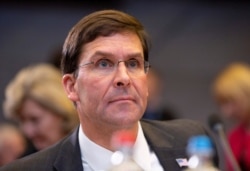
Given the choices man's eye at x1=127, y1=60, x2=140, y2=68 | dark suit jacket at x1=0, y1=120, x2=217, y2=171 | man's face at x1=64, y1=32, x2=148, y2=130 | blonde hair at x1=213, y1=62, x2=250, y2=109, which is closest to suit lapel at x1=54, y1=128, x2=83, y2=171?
dark suit jacket at x1=0, y1=120, x2=217, y2=171

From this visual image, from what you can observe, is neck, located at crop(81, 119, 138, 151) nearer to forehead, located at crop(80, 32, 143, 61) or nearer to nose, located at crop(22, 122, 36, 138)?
forehead, located at crop(80, 32, 143, 61)

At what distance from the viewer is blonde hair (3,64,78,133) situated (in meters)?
3.96

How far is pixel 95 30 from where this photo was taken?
2879 millimetres

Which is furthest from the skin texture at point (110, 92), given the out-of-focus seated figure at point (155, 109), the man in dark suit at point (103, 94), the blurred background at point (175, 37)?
the blurred background at point (175, 37)

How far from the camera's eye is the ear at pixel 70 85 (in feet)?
9.80

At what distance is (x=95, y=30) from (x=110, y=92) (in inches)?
10.9

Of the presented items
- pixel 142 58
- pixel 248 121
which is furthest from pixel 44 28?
pixel 142 58

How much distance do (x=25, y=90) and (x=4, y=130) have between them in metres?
1.16

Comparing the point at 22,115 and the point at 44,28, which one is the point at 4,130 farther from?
the point at 44,28

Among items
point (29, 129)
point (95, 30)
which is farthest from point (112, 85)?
point (29, 129)

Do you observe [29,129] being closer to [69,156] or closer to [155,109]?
[69,156]

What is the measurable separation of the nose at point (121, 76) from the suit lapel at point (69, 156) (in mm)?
362

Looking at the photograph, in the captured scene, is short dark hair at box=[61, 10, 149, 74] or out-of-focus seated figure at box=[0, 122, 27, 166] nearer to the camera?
short dark hair at box=[61, 10, 149, 74]

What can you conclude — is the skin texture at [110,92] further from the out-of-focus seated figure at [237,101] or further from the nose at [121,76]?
the out-of-focus seated figure at [237,101]
